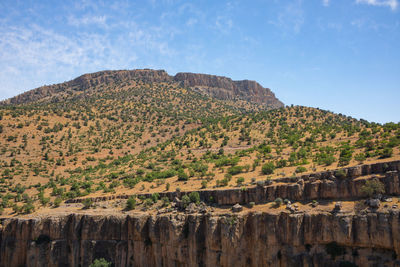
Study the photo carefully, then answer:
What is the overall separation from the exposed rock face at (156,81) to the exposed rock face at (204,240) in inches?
4341

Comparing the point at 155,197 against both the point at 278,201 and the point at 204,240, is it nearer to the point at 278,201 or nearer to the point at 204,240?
the point at 204,240

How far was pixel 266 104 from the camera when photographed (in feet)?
588

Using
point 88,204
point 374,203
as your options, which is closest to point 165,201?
point 88,204

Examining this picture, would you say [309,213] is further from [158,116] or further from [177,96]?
[177,96]

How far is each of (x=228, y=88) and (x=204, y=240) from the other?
14835cm

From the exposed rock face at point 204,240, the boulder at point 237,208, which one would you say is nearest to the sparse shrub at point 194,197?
the exposed rock face at point 204,240

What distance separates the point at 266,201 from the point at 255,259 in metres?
7.15

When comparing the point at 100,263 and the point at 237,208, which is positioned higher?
the point at 237,208

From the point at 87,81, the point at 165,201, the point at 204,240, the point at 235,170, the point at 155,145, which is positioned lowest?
the point at 204,240

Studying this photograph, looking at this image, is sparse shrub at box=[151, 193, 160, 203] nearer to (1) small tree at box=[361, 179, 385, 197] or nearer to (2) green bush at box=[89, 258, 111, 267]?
(2) green bush at box=[89, 258, 111, 267]

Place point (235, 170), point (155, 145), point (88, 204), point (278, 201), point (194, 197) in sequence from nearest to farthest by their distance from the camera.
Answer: point (278, 201) < point (194, 197) < point (88, 204) < point (235, 170) < point (155, 145)

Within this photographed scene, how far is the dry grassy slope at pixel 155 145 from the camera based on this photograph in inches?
1937

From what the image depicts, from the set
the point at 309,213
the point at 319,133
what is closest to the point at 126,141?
the point at 319,133

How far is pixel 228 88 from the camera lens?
176m
